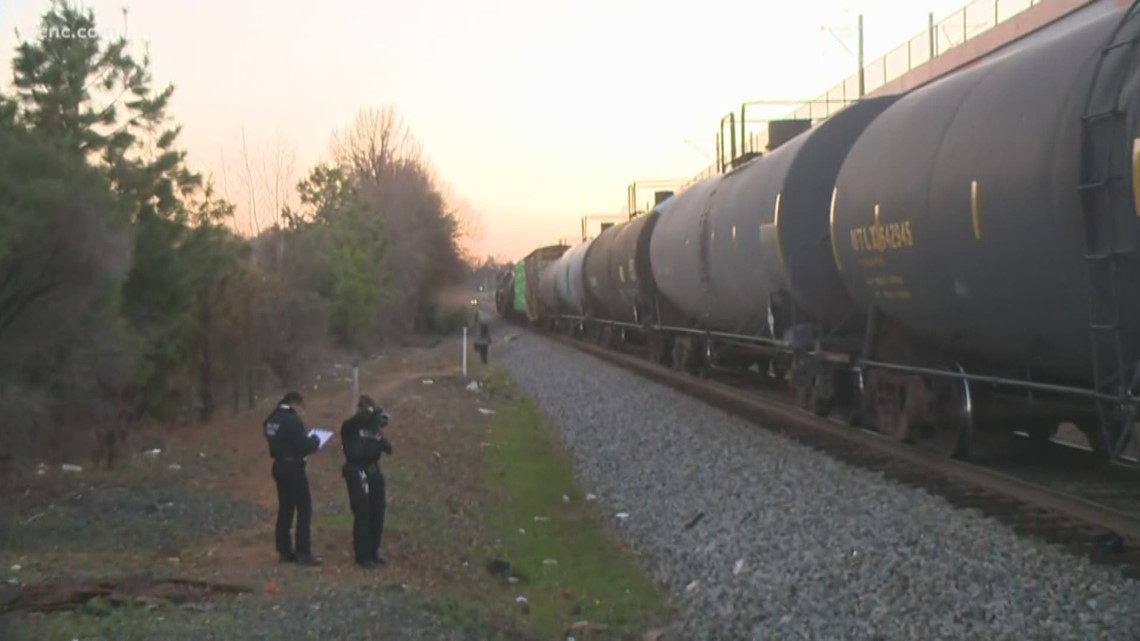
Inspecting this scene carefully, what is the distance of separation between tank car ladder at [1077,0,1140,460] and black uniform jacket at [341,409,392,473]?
17.1ft

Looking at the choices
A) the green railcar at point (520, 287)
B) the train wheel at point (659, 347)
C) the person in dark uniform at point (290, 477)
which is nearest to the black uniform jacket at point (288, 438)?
the person in dark uniform at point (290, 477)

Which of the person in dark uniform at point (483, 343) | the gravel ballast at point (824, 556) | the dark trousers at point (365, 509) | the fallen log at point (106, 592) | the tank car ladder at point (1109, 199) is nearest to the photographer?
the gravel ballast at point (824, 556)

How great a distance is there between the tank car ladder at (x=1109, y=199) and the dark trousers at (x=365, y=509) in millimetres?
5240

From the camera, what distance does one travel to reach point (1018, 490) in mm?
10781

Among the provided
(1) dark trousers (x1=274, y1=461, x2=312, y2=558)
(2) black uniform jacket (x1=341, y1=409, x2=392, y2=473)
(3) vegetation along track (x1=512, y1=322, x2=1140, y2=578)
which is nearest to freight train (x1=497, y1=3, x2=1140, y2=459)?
(3) vegetation along track (x1=512, y1=322, x2=1140, y2=578)

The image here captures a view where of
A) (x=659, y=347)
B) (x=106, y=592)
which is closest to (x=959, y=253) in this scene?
(x=106, y=592)

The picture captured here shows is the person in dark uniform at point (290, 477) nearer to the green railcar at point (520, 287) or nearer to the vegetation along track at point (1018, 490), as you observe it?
the vegetation along track at point (1018, 490)

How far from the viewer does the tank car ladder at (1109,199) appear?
8156 millimetres

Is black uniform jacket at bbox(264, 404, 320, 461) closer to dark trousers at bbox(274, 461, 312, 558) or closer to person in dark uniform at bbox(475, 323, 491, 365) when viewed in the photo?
dark trousers at bbox(274, 461, 312, 558)

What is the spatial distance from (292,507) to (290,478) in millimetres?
238

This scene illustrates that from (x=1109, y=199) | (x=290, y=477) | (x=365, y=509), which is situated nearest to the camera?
(x=1109, y=199)

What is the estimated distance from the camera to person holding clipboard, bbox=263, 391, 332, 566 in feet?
31.8

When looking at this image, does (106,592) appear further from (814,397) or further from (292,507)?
(814,397)

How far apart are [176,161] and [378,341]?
36.3 meters
